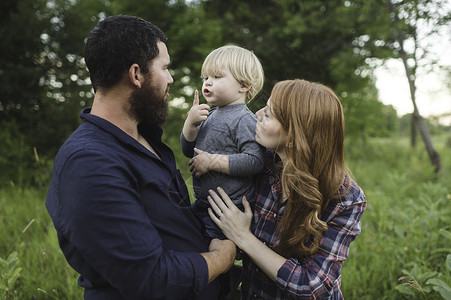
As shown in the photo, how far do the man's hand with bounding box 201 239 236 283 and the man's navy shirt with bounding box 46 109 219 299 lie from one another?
5 centimetres

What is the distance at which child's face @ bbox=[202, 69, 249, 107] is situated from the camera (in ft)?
5.73

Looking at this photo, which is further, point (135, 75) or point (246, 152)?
point (246, 152)

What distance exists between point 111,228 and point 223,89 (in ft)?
3.07

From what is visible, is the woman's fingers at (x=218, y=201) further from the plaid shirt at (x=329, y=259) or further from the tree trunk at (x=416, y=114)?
the tree trunk at (x=416, y=114)

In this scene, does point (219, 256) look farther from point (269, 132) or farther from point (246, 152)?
point (269, 132)

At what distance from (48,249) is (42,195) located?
220cm

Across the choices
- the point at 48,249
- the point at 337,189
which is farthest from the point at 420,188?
the point at 48,249

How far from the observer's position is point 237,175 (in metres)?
1.66

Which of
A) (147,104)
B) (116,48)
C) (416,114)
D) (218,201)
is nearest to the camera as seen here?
(116,48)

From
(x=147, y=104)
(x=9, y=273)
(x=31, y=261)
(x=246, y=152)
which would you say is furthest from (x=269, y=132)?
(x=31, y=261)

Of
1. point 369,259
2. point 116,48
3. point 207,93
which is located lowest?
point 369,259

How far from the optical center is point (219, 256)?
4.93 feet

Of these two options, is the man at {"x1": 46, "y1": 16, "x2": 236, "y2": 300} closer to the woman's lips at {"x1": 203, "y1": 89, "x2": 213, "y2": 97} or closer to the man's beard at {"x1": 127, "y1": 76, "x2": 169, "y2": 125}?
the man's beard at {"x1": 127, "y1": 76, "x2": 169, "y2": 125}

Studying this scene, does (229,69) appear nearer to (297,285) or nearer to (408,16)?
(297,285)
